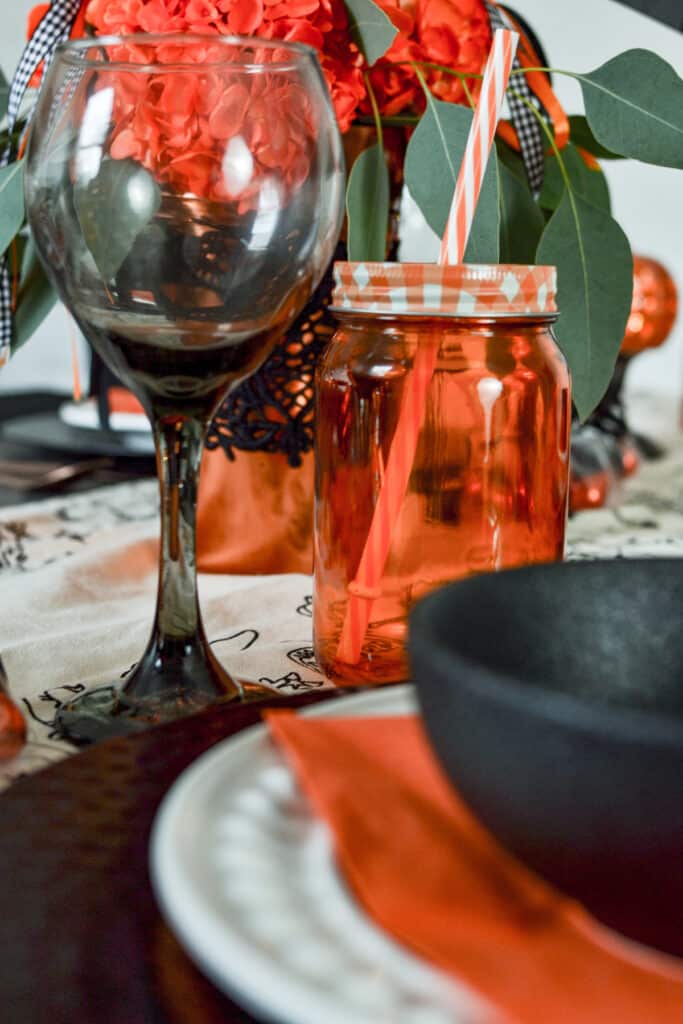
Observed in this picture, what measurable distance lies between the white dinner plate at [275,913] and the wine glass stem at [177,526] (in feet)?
0.54

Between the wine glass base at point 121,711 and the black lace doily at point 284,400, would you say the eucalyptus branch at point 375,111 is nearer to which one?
the black lace doily at point 284,400

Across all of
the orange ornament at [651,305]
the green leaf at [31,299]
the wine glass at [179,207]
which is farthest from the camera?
the orange ornament at [651,305]

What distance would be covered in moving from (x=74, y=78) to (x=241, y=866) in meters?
0.25

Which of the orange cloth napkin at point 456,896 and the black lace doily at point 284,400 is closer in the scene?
the orange cloth napkin at point 456,896

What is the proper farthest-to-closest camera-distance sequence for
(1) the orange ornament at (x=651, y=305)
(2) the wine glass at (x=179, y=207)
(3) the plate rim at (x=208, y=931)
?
(1) the orange ornament at (x=651, y=305) → (2) the wine glass at (x=179, y=207) → (3) the plate rim at (x=208, y=931)

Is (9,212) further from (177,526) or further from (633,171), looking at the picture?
(633,171)

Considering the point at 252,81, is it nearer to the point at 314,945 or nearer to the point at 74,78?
the point at 74,78

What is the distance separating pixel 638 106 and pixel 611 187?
2.13 meters

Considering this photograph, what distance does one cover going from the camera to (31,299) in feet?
2.01

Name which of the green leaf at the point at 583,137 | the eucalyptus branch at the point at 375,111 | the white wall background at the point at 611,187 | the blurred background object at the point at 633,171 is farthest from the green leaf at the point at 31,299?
the white wall background at the point at 611,187

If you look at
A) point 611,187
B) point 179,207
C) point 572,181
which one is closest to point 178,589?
point 179,207

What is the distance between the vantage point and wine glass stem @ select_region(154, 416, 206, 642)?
0.40 metres

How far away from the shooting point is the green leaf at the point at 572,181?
607mm

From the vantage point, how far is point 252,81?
360 millimetres
